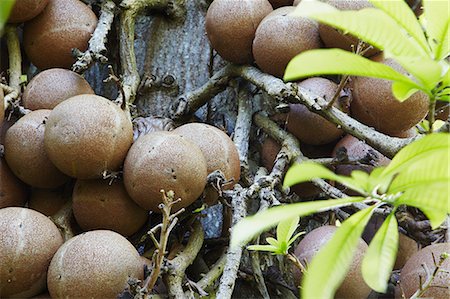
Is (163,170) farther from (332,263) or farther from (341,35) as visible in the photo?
(332,263)

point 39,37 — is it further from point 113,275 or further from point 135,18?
point 113,275

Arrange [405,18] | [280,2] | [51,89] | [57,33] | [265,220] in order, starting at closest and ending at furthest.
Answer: [265,220] < [405,18] < [51,89] < [57,33] < [280,2]

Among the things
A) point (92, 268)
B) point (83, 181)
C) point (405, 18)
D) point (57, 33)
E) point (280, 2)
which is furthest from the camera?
point (280, 2)

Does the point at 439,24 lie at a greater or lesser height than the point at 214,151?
greater

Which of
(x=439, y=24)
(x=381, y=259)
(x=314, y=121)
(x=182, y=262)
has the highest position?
(x=439, y=24)

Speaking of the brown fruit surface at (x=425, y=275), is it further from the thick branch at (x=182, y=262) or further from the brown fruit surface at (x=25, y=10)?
the brown fruit surface at (x=25, y=10)

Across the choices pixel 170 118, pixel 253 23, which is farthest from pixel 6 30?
pixel 253 23

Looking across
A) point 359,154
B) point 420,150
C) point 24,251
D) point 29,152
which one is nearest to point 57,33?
point 29,152

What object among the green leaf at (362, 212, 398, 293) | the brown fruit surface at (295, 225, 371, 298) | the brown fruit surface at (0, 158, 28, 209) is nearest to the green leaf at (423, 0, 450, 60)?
the green leaf at (362, 212, 398, 293)
